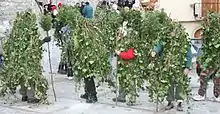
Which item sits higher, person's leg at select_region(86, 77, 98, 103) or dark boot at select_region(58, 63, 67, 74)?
dark boot at select_region(58, 63, 67, 74)

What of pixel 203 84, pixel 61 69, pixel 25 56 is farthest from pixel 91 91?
pixel 61 69

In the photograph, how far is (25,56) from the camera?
26.7ft

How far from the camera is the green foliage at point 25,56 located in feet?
26.8

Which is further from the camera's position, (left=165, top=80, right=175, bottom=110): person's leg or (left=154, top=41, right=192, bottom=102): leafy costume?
(left=165, top=80, right=175, bottom=110): person's leg

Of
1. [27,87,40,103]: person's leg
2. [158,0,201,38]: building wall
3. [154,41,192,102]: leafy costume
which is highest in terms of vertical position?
[158,0,201,38]: building wall

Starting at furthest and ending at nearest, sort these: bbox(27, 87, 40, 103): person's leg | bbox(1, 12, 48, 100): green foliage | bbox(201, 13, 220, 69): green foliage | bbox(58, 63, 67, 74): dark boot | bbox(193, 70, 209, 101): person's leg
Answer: bbox(58, 63, 67, 74): dark boot
bbox(193, 70, 209, 101): person's leg
bbox(27, 87, 40, 103): person's leg
bbox(201, 13, 220, 69): green foliage
bbox(1, 12, 48, 100): green foliage

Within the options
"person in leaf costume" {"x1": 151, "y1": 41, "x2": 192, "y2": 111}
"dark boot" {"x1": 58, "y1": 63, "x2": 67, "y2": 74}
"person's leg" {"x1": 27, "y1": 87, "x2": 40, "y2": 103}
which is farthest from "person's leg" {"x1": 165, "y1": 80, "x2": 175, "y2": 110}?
"dark boot" {"x1": 58, "y1": 63, "x2": 67, "y2": 74}

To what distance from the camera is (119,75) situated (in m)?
8.20

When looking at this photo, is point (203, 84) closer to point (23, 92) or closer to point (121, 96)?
point (121, 96)

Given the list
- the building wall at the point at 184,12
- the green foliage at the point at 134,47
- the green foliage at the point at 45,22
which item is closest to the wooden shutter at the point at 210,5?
the building wall at the point at 184,12

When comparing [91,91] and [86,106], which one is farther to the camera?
[91,91]

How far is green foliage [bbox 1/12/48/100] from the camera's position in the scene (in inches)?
321

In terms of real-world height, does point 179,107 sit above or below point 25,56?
below

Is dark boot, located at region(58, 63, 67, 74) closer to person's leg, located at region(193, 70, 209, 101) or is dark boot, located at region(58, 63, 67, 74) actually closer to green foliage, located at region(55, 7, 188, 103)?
green foliage, located at region(55, 7, 188, 103)
